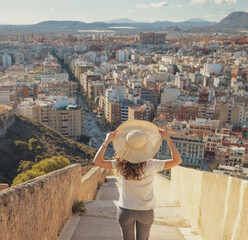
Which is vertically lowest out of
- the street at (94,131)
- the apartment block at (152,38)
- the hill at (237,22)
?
the street at (94,131)

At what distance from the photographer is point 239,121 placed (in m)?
28.4

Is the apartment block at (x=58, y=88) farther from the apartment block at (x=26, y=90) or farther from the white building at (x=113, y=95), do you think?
the white building at (x=113, y=95)

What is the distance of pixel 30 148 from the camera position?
1691 centimetres

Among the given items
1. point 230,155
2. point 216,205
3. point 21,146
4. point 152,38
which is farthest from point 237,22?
point 216,205

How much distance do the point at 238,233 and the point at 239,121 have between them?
1076 inches

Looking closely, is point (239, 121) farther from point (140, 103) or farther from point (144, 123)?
point (144, 123)

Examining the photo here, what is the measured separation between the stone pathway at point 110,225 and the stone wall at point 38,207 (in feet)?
0.47

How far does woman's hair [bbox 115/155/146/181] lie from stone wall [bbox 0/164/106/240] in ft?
2.49

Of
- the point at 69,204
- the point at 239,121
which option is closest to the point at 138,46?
the point at 239,121

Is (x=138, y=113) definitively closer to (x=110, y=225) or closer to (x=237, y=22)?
(x=110, y=225)

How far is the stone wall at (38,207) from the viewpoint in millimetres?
2309

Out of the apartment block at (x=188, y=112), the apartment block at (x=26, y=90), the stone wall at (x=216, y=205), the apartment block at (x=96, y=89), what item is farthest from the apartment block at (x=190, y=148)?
the apartment block at (x=26, y=90)

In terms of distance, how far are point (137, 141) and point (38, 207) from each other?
3.57ft

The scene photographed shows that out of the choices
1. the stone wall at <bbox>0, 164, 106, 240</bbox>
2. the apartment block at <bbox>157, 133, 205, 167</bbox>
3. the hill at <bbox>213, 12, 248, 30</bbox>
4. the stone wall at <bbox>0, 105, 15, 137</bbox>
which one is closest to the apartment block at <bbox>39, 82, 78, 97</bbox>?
the stone wall at <bbox>0, 105, 15, 137</bbox>
